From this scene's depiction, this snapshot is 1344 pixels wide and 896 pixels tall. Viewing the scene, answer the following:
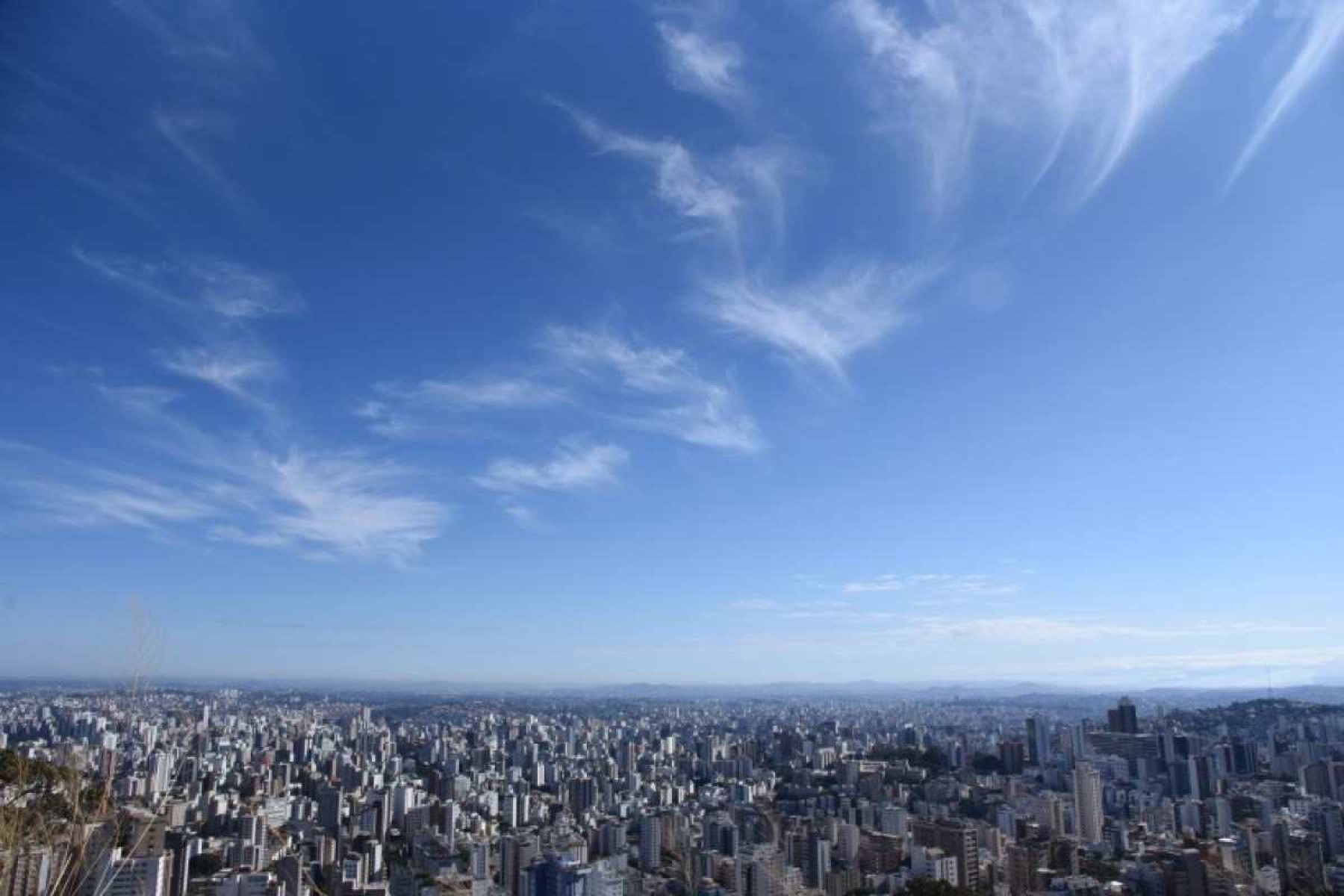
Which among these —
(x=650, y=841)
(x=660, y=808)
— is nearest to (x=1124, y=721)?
(x=660, y=808)

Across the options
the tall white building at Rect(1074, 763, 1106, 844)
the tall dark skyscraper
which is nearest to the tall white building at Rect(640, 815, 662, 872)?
the tall white building at Rect(1074, 763, 1106, 844)

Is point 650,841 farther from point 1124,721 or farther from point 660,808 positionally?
point 1124,721

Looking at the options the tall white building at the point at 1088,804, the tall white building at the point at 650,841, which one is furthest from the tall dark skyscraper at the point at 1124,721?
the tall white building at the point at 650,841

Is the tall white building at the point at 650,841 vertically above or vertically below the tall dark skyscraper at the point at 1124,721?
below

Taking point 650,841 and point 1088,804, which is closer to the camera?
point 650,841

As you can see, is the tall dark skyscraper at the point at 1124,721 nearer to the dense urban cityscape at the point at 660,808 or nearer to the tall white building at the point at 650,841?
the dense urban cityscape at the point at 660,808

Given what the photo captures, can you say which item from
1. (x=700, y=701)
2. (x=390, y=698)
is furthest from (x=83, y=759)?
(x=700, y=701)

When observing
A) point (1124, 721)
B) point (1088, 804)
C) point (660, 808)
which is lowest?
point (660, 808)

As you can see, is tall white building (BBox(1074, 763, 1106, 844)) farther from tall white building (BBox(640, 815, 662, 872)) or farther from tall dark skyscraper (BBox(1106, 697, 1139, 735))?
tall dark skyscraper (BBox(1106, 697, 1139, 735))
